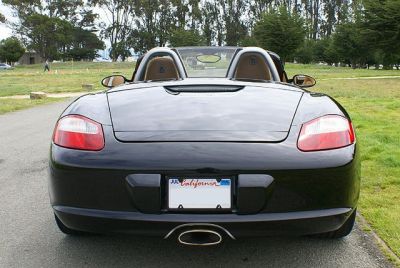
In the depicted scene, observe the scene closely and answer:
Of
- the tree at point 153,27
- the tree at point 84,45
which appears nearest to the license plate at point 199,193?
→ the tree at point 153,27

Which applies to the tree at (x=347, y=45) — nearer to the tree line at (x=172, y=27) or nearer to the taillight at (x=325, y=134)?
the tree line at (x=172, y=27)

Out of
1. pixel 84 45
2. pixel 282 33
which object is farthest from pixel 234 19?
pixel 282 33

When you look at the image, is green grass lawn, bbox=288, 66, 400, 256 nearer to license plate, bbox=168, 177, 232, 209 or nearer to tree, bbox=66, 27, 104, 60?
license plate, bbox=168, 177, 232, 209

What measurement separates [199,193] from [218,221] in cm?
16

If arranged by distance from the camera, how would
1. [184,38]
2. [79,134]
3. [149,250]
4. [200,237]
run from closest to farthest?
[200,237], [79,134], [149,250], [184,38]

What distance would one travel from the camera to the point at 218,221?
2271mm

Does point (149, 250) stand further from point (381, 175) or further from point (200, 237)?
point (381, 175)

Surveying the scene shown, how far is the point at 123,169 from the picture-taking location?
2338 millimetres

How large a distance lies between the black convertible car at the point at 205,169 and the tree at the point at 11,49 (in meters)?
92.1

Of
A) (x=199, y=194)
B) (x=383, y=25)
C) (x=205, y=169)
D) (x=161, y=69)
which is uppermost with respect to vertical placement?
(x=383, y=25)

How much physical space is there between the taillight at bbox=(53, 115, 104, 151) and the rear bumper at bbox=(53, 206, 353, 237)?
1.09ft

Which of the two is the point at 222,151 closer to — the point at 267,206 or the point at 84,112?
the point at 267,206

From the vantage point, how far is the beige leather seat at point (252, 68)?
148 inches

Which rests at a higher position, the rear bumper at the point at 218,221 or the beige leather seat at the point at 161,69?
the beige leather seat at the point at 161,69
